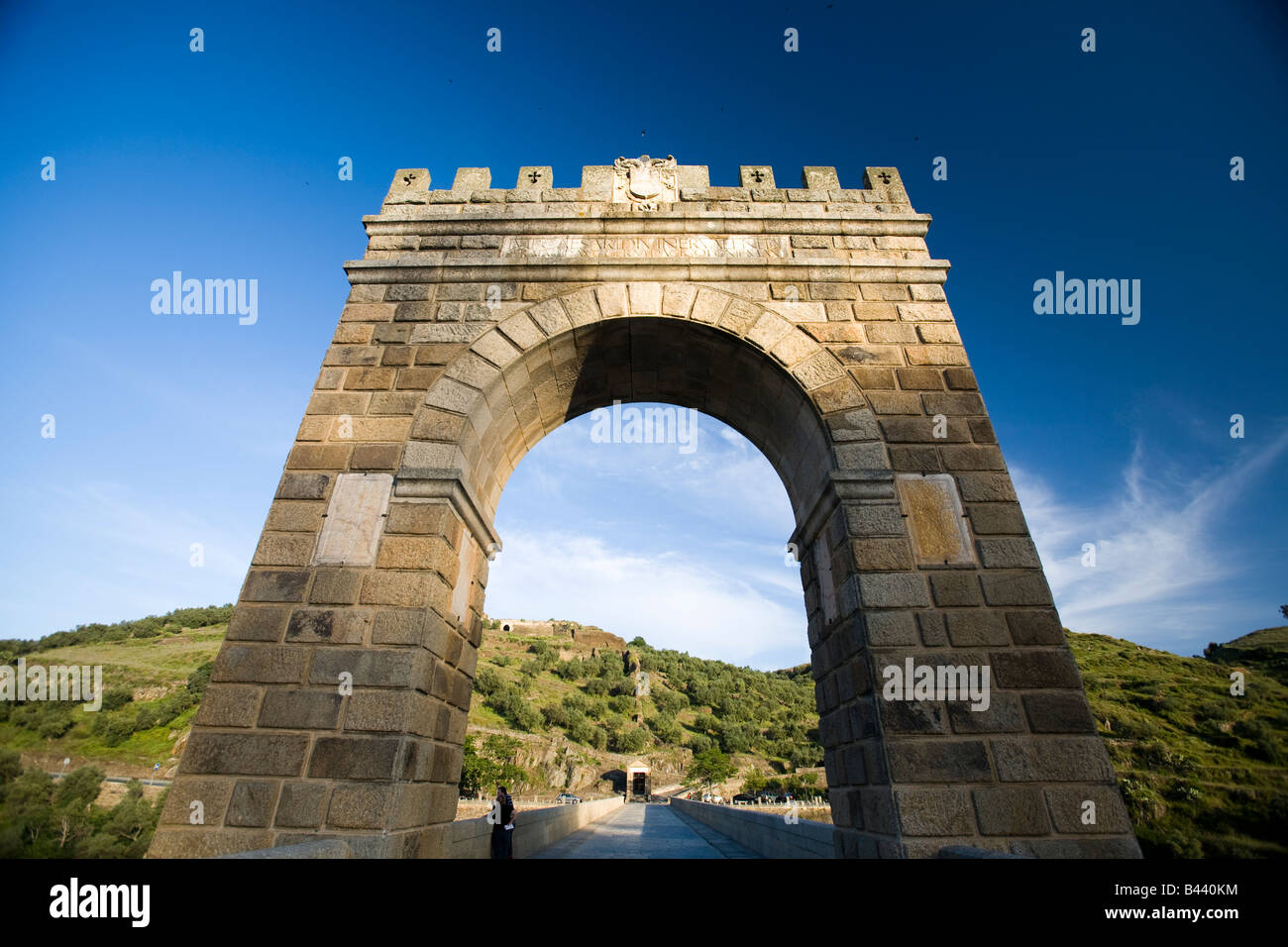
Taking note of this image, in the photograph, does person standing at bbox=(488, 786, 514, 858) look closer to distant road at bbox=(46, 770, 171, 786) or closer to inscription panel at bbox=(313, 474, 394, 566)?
inscription panel at bbox=(313, 474, 394, 566)

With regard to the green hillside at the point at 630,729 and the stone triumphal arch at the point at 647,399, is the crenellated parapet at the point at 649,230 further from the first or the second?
the green hillside at the point at 630,729

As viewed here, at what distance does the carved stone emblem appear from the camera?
6.71 meters

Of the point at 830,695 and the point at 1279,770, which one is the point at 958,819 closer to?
the point at 830,695

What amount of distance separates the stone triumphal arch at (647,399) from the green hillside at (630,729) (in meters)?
22.4

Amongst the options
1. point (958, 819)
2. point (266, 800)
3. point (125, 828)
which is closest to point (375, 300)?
point (266, 800)

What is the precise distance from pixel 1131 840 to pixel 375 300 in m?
8.49

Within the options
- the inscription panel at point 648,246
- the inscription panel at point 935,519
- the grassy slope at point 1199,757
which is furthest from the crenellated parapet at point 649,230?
the grassy slope at point 1199,757

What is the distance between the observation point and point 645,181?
682 centimetres

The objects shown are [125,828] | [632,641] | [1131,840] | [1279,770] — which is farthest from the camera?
[632,641]

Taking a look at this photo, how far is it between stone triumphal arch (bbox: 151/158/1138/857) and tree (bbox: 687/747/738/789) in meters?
38.9

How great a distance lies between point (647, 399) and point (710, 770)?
40132 millimetres

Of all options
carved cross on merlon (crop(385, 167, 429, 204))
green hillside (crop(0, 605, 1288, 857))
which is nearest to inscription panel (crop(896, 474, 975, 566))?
carved cross on merlon (crop(385, 167, 429, 204))

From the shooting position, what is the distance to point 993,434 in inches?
209
